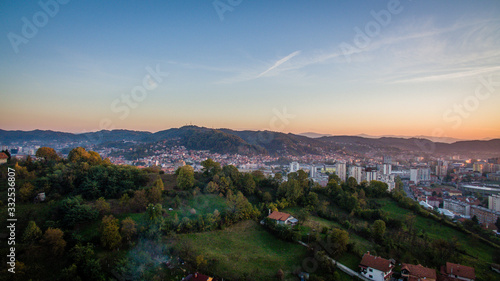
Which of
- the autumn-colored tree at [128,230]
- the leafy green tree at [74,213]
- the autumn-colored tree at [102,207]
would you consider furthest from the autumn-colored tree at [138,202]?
the autumn-colored tree at [128,230]

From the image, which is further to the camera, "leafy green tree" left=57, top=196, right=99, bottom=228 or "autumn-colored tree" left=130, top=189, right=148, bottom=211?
"autumn-colored tree" left=130, top=189, right=148, bottom=211

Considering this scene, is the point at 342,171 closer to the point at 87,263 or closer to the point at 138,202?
the point at 138,202

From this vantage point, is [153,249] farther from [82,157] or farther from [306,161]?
[306,161]

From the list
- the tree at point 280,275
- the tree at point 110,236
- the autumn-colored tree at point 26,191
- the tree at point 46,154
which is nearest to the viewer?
the tree at point 280,275

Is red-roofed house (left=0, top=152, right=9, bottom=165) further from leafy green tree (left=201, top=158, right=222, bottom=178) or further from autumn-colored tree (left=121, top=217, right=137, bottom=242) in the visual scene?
leafy green tree (left=201, top=158, right=222, bottom=178)

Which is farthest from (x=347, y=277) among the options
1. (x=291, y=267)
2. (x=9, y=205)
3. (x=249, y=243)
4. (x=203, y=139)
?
(x=203, y=139)

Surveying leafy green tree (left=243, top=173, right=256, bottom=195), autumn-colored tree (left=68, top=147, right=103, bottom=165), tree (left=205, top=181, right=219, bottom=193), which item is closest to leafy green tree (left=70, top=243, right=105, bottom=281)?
tree (left=205, top=181, right=219, bottom=193)

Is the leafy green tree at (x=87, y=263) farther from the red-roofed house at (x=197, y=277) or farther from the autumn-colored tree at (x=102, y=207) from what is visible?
the autumn-colored tree at (x=102, y=207)
